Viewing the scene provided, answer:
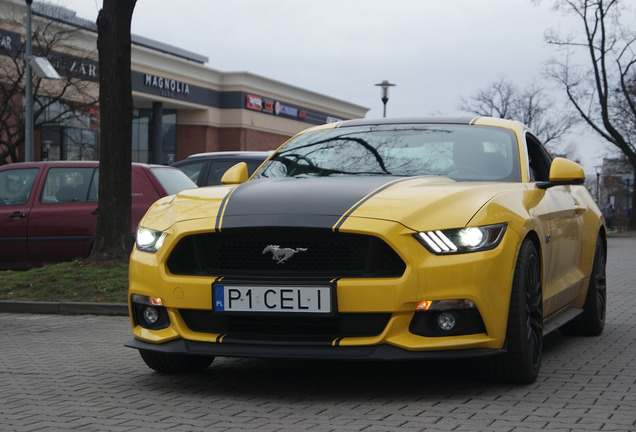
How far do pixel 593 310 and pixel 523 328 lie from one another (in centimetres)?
264

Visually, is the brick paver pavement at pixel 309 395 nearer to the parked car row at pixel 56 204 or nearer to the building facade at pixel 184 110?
the parked car row at pixel 56 204

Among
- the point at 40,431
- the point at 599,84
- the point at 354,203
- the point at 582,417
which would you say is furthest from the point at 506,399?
the point at 599,84

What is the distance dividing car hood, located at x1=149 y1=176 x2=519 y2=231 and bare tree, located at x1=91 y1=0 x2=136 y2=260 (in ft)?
20.3

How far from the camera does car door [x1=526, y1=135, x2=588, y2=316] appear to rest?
19.6 ft

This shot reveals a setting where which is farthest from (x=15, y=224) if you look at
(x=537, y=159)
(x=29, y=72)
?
(x=29, y=72)

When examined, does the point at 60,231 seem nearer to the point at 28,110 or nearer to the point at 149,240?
the point at 149,240

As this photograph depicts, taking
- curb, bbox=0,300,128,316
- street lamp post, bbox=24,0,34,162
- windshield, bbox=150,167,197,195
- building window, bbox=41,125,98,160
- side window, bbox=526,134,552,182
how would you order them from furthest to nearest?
1. building window, bbox=41,125,98,160
2. street lamp post, bbox=24,0,34,162
3. windshield, bbox=150,167,197,195
4. curb, bbox=0,300,128,316
5. side window, bbox=526,134,552,182

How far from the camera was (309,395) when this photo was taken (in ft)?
17.0

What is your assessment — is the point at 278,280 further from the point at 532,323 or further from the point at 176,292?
the point at 532,323

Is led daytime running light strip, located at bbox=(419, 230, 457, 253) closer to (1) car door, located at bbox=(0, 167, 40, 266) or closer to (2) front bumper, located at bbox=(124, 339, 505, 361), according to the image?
(2) front bumper, located at bbox=(124, 339, 505, 361)

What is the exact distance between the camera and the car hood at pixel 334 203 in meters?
4.97

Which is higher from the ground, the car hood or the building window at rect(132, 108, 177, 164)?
the building window at rect(132, 108, 177, 164)

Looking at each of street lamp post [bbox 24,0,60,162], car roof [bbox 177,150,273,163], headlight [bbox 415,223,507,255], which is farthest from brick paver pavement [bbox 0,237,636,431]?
street lamp post [bbox 24,0,60,162]

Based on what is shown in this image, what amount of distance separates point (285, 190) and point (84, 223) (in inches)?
295
